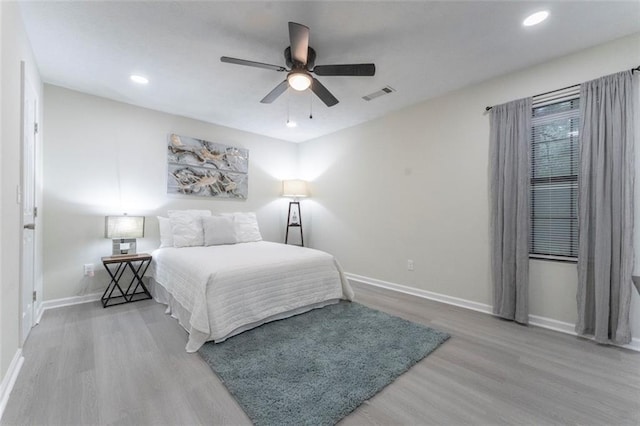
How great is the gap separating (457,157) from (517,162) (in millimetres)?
629

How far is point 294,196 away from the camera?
→ 5.14 meters

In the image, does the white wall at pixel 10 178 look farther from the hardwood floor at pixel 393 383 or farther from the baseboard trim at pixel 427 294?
the baseboard trim at pixel 427 294

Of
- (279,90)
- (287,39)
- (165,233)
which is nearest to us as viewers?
(287,39)

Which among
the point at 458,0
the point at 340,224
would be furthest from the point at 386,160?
the point at 458,0

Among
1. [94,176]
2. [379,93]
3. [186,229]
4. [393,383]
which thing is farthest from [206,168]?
[393,383]

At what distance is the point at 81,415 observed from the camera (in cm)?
143

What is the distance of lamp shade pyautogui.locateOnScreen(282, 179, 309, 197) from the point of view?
498 cm

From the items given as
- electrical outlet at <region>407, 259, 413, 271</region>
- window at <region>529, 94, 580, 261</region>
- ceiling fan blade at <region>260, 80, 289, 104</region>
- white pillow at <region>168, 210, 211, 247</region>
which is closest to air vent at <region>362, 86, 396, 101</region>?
ceiling fan blade at <region>260, 80, 289, 104</region>

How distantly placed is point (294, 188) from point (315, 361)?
135 inches

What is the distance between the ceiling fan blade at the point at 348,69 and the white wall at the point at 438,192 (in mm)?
1667

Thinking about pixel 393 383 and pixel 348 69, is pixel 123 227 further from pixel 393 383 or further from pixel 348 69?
pixel 393 383

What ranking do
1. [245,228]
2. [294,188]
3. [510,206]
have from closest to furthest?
[510,206]
[245,228]
[294,188]

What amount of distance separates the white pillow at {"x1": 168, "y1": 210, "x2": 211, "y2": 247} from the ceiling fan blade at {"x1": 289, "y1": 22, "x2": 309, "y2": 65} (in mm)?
2531

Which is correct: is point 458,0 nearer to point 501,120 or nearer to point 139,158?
point 501,120
